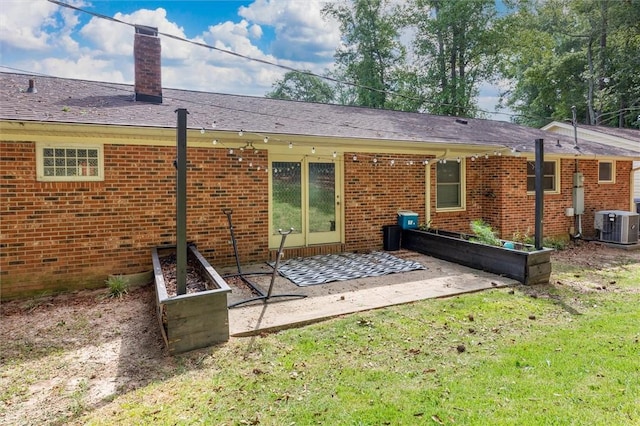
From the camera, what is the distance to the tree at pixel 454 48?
23250 millimetres

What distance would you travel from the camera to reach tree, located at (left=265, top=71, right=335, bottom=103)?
33.4 metres

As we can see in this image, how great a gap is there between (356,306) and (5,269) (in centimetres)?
492

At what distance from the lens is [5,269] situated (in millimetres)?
5414

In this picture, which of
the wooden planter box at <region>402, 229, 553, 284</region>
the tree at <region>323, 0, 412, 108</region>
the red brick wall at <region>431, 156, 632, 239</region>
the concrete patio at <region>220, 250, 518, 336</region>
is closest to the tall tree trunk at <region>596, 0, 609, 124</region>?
the tree at <region>323, 0, 412, 108</region>

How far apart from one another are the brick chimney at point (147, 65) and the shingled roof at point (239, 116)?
256 mm

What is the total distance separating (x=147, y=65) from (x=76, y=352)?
592 centimetres

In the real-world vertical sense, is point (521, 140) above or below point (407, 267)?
above

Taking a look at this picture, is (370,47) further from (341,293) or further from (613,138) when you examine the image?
(341,293)

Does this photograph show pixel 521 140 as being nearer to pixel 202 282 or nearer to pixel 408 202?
pixel 408 202

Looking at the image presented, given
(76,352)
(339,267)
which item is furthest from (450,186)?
(76,352)

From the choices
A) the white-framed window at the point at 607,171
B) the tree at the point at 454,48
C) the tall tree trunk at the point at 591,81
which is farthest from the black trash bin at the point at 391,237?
the tall tree trunk at the point at 591,81

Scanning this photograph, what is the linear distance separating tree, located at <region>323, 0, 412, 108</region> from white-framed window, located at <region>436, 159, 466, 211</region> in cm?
1586

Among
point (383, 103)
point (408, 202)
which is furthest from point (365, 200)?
point (383, 103)

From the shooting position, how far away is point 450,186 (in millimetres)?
9547
